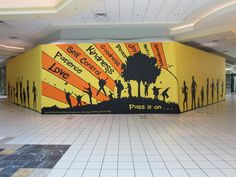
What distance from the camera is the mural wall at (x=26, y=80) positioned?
1048cm

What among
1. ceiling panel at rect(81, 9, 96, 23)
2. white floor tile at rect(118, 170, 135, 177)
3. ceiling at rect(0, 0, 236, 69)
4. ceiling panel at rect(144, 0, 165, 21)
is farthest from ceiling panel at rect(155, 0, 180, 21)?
white floor tile at rect(118, 170, 135, 177)

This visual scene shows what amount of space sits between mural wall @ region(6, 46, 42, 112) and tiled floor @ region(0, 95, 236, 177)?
281cm

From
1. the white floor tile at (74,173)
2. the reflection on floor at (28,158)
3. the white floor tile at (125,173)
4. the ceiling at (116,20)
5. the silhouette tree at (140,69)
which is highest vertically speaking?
the ceiling at (116,20)

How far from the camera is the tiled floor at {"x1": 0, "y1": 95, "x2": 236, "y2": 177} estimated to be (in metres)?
3.80

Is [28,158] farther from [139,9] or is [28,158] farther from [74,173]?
[139,9]

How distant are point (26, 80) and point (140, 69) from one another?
572 cm

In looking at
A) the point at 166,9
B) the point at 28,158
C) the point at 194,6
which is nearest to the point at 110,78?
the point at 166,9

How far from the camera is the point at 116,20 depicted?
28.6ft

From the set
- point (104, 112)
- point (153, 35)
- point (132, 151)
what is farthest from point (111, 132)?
point (153, 35)

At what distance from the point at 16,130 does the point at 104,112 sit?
12.5 feet

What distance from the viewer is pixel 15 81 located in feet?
47.8

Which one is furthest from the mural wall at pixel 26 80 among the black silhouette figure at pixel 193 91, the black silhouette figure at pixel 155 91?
the black silhouette figure at pixel 193 91

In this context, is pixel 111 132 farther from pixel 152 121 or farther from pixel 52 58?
pixel 52 58

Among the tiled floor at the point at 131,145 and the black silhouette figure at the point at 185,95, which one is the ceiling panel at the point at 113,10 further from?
the black silhouette figure at the point at 185,95
